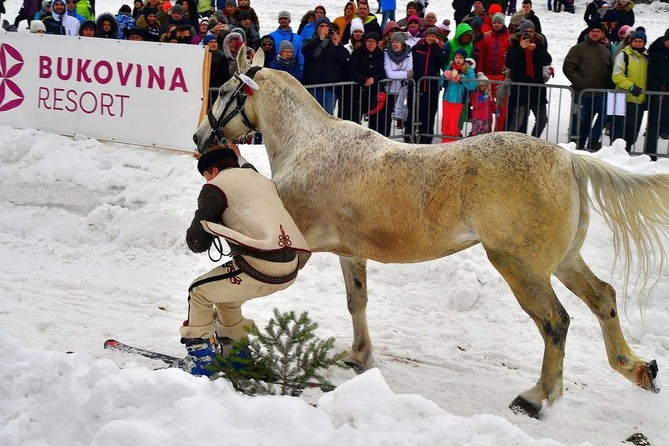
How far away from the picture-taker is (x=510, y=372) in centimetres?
749

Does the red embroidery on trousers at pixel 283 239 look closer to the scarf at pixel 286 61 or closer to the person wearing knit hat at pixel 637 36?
the scarf at pixel 286 61

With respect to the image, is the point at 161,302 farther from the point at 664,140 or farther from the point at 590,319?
the point at 664,140

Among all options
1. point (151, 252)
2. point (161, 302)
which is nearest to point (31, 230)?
point (151, 252)

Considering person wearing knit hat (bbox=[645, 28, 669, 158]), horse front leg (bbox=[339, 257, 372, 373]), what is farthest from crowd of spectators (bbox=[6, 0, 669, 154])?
horse front leg (bbox=[339, 257, 372, 373])

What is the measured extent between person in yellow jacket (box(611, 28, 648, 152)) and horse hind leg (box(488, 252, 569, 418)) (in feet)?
19.5

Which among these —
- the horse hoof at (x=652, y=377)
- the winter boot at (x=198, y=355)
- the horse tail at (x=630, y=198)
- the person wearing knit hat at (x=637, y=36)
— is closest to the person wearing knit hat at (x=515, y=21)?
the person wearing knit hat at (x=637, y=36)

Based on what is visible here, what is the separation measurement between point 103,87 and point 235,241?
633 cm

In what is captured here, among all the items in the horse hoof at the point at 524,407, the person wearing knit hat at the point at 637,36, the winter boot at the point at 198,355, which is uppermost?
the person wearing knit hat at the point at 637,36

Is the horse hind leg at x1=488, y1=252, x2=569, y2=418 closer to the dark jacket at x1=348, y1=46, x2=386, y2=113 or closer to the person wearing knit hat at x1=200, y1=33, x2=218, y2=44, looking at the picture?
the dark jacket at x1=348, y1=46, x2=386, y2=113

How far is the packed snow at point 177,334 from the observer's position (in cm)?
460

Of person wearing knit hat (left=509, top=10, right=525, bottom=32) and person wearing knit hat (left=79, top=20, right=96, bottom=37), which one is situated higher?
person wearing knit hat (left=509, top=10, right=525, bottom=32)

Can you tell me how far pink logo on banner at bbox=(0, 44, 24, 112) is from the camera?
40.3 ft

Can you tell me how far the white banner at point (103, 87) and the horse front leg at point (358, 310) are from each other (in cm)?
437

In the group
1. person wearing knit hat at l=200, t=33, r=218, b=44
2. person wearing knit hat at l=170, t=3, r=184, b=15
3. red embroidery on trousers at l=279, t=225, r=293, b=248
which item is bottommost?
red embroidery on trousers at l=279, t=225, r=293, b=248
